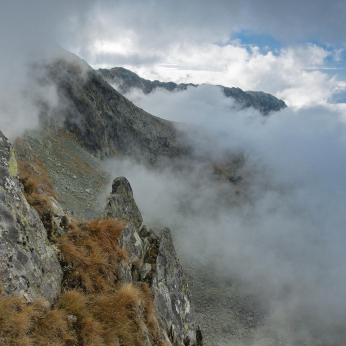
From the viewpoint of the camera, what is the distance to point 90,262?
320 inches

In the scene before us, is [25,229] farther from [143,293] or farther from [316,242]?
[316,242]

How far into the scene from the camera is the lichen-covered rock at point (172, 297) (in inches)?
407

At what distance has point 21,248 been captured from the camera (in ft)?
21.3

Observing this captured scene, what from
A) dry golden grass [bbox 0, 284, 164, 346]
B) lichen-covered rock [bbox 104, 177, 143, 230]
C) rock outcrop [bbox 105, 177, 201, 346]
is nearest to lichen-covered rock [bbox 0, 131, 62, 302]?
dry golden grass [bbox 0, 284, 164, 346]

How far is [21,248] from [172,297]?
805 centimetres

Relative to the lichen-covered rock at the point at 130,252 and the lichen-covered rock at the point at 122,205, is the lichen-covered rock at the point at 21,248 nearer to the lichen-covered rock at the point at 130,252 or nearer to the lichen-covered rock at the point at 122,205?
the lichen-covered rock at the point at 130,252

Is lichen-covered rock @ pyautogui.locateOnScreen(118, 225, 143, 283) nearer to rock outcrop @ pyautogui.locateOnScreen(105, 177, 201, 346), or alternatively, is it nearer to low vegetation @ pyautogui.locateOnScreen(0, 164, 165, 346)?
rock outcrop @ pyautogui.locateOnScreen(105, 177, 201, 346)

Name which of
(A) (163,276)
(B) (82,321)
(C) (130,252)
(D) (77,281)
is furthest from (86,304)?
(A) (163,276)

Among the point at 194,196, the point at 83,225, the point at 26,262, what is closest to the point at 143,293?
the point at 83,225

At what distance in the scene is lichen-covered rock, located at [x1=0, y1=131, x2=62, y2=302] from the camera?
592cm

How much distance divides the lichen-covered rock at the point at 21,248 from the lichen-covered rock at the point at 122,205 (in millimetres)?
6099

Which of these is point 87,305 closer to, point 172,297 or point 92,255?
point 92,255

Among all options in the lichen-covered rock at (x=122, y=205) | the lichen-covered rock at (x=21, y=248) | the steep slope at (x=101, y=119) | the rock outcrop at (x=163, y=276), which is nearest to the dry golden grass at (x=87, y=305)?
the lichen-covered rock at (x=21, y=248)

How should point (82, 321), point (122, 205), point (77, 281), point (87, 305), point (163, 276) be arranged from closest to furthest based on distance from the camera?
point (82, 321) → point (87, 305) → point (77, 281) → point (163, 276) → point (122, 205)
